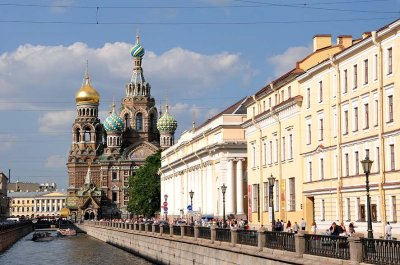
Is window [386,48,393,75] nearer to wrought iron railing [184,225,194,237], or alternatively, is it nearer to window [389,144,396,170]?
window [389,144,396,170]

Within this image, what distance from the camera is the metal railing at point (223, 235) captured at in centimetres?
3819

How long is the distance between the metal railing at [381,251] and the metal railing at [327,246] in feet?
3.33

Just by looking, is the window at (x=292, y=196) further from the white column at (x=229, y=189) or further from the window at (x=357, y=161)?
the white column at (x=229, y=189)

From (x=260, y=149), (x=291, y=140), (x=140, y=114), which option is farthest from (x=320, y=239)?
(x=140, y=114)

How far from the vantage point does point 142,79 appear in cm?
19288

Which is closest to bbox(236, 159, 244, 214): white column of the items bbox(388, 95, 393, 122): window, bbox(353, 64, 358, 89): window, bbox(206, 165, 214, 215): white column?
bbox(206, 165, 214, 215): white column

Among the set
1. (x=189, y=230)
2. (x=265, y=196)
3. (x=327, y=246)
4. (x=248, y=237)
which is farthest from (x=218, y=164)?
(x=327, y=246)

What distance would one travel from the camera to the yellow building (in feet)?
133

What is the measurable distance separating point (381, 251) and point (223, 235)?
690 inches

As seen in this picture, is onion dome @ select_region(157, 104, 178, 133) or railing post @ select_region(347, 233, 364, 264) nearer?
railing post @ select_region(347, 233, 364, 264)

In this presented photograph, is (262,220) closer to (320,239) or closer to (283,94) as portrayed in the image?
(283,94)

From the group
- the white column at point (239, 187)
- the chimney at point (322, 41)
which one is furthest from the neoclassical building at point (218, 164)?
the chimney at point (322, 41)

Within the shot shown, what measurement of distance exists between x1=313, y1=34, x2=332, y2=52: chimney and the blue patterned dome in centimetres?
13066

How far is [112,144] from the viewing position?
189125mm
